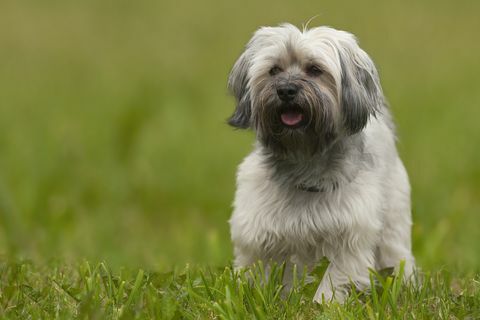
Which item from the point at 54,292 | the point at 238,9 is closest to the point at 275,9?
the point at 238,9

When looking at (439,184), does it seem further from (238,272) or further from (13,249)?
(238,272)

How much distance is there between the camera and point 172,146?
1284cm

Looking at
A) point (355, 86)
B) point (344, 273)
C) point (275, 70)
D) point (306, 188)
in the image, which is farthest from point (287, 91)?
point (344, 273)

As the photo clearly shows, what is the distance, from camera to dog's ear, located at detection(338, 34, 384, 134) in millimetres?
6301

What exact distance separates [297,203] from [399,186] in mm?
854

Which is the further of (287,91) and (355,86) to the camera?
(355,86)

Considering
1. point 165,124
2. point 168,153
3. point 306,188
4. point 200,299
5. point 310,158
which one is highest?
point 310,158

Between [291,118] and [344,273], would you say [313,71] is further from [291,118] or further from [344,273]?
[344,273]

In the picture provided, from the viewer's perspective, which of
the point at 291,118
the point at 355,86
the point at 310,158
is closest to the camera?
the point at 291,118

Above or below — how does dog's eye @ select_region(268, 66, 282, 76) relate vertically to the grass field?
above

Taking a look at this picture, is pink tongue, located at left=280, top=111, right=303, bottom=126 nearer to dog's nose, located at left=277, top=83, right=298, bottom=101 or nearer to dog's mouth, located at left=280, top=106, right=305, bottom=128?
dog's mouth, located at left=280, top=106, right=305, bottom=128

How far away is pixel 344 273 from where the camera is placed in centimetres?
640

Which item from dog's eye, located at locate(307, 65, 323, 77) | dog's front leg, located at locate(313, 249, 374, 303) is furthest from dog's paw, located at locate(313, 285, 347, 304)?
dog's eye, located at locate(307, 65, 323, 77)

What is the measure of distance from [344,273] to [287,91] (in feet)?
3.45
